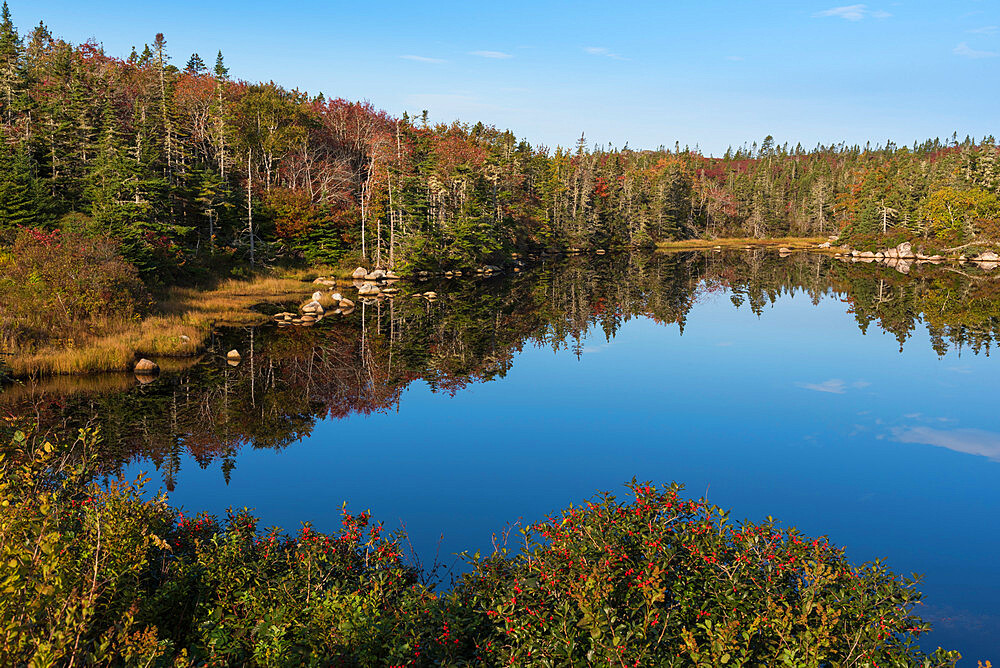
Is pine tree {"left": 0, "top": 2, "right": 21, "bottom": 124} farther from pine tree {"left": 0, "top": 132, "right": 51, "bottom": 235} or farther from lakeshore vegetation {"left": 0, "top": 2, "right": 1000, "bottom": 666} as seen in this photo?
pine tree {"left": 0, "top": 132, "right": 51, "bottom": 235}

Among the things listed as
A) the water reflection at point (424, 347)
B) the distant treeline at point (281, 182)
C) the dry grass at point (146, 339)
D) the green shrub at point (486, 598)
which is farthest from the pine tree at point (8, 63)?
the green shrub at point (486, 598)

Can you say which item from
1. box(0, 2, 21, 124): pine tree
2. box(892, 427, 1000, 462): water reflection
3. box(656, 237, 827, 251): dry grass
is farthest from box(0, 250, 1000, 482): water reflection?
box(656, 237, 827, 251): dry grass

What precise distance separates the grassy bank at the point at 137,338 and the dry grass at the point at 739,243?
83.1 meters

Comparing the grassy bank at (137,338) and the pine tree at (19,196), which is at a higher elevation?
the pine tree at (19,196)

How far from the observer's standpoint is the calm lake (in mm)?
15391

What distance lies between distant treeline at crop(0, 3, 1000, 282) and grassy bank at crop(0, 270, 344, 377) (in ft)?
13.4

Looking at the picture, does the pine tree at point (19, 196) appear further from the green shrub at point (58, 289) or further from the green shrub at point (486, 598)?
the green shrub at point (486, 598)

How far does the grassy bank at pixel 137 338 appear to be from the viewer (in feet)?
83.0

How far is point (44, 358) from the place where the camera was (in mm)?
25094

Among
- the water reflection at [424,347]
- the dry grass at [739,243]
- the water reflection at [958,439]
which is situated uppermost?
the dry grass at [739,243]

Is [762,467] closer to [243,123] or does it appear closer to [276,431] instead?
[276,431]

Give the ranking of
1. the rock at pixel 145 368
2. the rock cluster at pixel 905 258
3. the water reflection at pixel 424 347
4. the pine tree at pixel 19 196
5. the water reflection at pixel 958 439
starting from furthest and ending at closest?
the rock cluster at pixel 905 258
the pine tree at pixel 19 196
the rock at pixel 145 368
the water reflection at pixel 424 347
the water reflection at pixel 958 439

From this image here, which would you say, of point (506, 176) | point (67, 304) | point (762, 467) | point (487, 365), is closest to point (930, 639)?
point (762, 467)

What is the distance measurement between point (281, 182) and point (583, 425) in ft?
173
